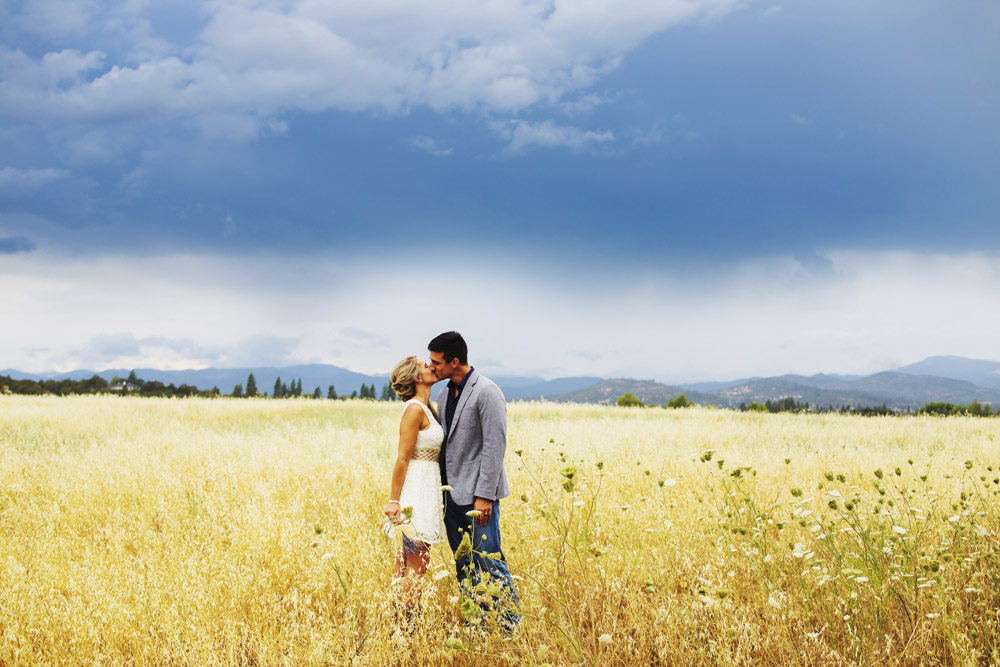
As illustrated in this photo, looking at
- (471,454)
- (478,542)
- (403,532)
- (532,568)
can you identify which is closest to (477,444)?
(471,454)

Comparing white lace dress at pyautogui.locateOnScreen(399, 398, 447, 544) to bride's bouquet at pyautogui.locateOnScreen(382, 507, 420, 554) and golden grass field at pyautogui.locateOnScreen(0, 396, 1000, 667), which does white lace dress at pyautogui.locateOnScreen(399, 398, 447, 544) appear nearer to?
bride's bouquet at pyautogui.locateOnScreen(382, 507, 420, 554)

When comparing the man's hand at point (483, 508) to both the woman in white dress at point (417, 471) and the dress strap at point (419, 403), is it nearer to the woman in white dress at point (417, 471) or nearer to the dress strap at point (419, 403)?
the woman in white dress at point (417, 471)

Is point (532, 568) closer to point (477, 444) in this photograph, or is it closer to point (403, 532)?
point (403, 532)

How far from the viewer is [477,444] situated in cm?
420

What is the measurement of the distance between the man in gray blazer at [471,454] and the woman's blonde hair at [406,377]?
231 millimetres

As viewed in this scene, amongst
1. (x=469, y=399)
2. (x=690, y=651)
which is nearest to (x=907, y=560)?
(x=690, y=651)

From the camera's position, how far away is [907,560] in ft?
13.3

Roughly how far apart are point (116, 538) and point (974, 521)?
28.2 ft

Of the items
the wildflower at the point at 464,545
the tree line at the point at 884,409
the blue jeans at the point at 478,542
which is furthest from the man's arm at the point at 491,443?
the tree line at the point at 884,409

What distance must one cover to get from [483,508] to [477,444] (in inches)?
19.4

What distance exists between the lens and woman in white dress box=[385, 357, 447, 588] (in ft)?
13.7

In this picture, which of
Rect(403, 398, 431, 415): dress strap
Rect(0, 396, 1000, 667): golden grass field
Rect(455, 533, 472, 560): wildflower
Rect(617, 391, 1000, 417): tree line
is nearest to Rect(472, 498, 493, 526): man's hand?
Rect(455, 533, 472, 560): wildflower

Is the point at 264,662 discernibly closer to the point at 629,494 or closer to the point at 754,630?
the point at 754,630

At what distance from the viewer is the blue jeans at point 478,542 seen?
383cm
